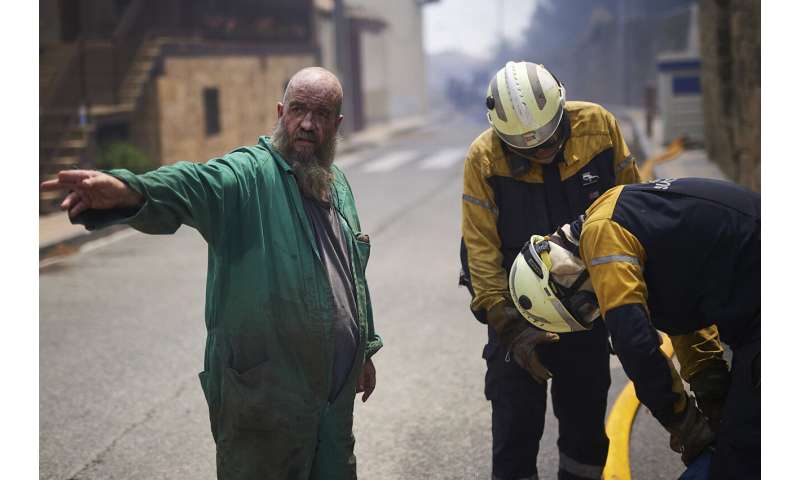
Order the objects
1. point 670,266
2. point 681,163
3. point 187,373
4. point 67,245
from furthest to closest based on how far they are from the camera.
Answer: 1. point 681,163
2. point 67,245
3. point 187,373
4. point 670,266

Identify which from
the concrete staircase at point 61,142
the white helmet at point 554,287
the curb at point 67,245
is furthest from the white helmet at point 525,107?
the concrete staircase at point 61,142

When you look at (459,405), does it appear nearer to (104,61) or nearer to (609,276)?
(609,276)

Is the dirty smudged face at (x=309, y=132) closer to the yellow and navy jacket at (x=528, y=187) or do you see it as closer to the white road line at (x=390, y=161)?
the yellow and navy jacket at (x=528, y=187)

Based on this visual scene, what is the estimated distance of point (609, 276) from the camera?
318cm

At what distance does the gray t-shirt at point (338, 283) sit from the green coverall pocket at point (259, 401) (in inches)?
7.3

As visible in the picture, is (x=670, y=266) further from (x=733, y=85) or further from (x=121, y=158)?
(x=121, y=158)

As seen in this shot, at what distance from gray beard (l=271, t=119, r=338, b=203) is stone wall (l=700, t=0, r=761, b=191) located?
20.6 ft

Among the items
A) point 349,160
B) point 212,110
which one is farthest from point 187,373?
point 349,160

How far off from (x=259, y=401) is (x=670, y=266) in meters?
1.42

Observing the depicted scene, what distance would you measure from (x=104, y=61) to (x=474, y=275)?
17.2m

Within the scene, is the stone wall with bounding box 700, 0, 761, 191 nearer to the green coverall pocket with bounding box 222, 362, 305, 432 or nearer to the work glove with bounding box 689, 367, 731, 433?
the work glove with bounding box 689, 367, 731, 433

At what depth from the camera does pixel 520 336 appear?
4281 millimetres

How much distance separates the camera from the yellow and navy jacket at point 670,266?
3172mm

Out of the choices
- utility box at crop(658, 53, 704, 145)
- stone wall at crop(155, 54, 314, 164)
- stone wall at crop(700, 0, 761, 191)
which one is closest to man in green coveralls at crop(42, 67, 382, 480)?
stone wall at crop(700, 0, 761, 191)
